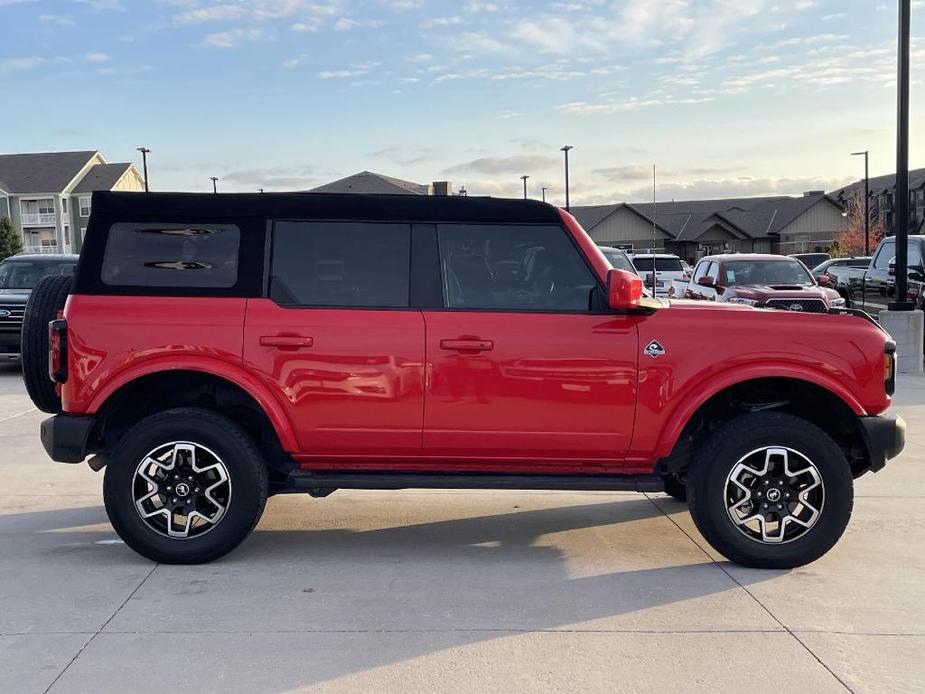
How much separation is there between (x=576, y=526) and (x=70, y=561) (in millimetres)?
3026

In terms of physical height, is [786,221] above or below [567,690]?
above

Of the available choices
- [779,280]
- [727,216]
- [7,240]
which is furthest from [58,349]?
[727,216]

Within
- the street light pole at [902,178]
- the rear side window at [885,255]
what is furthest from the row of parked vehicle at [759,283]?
the rear side window at [885,255]

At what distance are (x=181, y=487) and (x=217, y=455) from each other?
274 mm

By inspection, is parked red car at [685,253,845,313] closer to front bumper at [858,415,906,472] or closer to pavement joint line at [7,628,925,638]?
front bumper at [858,415,906,472]

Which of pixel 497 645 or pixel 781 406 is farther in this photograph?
pixel 781 406

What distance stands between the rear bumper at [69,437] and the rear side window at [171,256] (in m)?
0.81

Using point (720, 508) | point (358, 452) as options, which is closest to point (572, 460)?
point (720, 508)

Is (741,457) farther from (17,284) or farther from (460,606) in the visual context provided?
(17,284)

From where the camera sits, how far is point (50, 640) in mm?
4016

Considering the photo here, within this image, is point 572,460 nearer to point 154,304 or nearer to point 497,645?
point 497,645

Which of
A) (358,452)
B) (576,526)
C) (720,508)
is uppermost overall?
(358,452)

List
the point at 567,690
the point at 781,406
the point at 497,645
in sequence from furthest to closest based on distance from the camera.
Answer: the point at 781,406 → the point at 497,645 → the point at 567,690

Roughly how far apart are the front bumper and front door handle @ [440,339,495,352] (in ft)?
6.80
